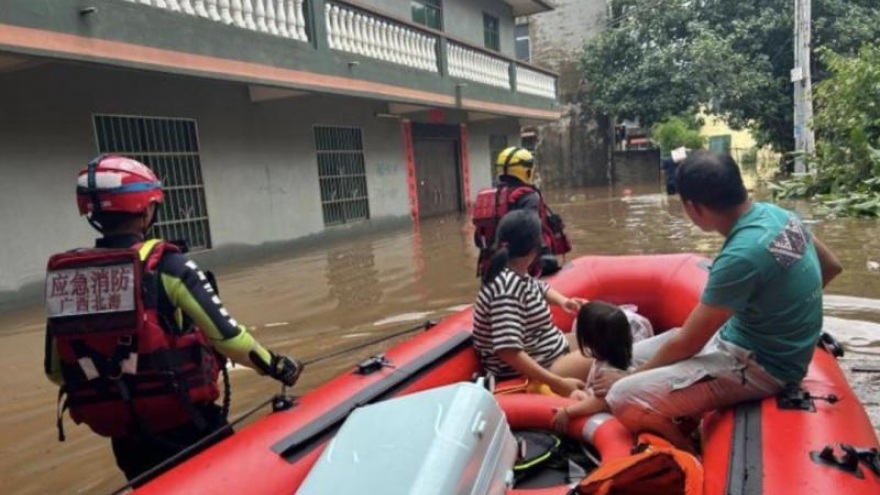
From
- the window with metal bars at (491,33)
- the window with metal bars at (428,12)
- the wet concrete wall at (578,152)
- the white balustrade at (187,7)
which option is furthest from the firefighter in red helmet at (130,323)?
the wet concrete wall at (578,152)

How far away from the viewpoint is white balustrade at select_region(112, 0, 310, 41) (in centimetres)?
586

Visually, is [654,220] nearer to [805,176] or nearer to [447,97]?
[805,176]

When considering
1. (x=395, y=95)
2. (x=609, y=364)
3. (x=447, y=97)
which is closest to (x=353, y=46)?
(x=395, y=95)

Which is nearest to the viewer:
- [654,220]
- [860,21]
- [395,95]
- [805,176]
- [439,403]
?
[439,403]

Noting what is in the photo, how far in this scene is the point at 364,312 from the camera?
16.7ft

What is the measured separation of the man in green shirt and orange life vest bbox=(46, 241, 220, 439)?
4.39ft

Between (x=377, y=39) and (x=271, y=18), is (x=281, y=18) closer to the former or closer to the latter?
(x=271, y=18)

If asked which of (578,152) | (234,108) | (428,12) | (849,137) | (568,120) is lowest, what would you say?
(849,137)

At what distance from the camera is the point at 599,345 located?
225cm

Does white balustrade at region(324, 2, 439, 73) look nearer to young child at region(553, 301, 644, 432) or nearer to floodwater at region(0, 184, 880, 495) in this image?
floodwater at region(0, 184, 880, 495)

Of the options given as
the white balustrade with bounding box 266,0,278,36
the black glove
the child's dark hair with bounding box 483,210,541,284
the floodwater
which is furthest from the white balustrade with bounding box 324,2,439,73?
the black glove

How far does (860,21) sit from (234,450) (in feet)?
58.5

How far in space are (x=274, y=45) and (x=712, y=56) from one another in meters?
12.5

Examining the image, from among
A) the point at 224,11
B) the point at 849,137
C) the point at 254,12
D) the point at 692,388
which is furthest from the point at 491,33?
the point at 692,388
